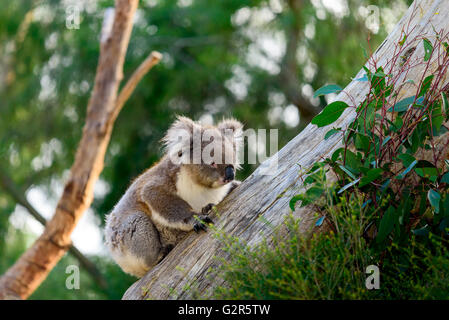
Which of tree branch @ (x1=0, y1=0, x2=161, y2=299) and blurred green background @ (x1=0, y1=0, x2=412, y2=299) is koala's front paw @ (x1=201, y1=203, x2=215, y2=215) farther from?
blurred green background @ (x1=0, y1=0, x2=412, y2=299)

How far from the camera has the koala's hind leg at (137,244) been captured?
436 centimetres

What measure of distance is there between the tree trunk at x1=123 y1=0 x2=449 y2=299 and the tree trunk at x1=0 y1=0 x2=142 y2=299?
3113mm

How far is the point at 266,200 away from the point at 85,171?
12.5ft

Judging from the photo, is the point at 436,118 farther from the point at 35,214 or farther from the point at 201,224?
the point at 35,214

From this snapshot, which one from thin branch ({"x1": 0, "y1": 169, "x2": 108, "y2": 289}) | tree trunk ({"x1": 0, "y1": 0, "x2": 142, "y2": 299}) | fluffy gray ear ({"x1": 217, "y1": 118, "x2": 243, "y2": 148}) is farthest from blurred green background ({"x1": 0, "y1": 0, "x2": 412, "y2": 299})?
fluffy gray ear ({"x1": 217, "y1": 118, "x2": 243, "y2": 148})

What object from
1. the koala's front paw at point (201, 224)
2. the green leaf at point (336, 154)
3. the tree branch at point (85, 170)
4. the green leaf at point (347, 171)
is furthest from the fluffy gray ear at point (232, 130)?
the tree branch at point (85, 170)

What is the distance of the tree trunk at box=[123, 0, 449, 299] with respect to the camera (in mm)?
3652

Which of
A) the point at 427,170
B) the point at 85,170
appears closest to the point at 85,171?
the point at 85,170

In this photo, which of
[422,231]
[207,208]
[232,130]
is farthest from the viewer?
[232,130]

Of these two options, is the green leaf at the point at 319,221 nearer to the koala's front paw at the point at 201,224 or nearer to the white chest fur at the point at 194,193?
the koala's front paw at the point at 201,224

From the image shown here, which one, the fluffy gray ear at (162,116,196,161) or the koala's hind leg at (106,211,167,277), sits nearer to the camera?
the koala's hind leg at (106,211,167,277)

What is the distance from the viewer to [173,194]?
14.3 ft
